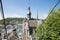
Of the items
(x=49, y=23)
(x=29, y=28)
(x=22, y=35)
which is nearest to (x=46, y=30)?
(x=49, y=23)

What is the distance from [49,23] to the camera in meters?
33.1

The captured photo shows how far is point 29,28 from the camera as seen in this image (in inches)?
2224

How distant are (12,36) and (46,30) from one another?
61.3 feet

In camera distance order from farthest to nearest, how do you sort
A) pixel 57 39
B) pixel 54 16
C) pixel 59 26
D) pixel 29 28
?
pixel 29 28, pixel 54 16, pixel 59 26, pixel 57 39

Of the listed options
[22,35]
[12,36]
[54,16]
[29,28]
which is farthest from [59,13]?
[22,35]

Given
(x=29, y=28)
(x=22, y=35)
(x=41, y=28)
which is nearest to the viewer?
(x=41, y=28)

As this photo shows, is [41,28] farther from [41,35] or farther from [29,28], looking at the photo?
[29,28]

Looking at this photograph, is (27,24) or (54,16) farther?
(27,24)

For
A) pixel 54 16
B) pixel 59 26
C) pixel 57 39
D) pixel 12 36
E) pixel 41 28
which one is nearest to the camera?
pixel 57 39

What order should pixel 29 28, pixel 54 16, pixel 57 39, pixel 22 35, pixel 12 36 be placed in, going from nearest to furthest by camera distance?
pixel 57 39
pixel 54 16
pixel 12 36
pixel 29 28
pixel 22 35

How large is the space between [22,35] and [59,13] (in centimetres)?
3213

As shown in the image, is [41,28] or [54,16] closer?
[54,16]

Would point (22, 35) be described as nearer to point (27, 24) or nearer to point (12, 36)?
point (27, 24)

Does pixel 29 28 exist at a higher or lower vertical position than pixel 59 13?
lower
